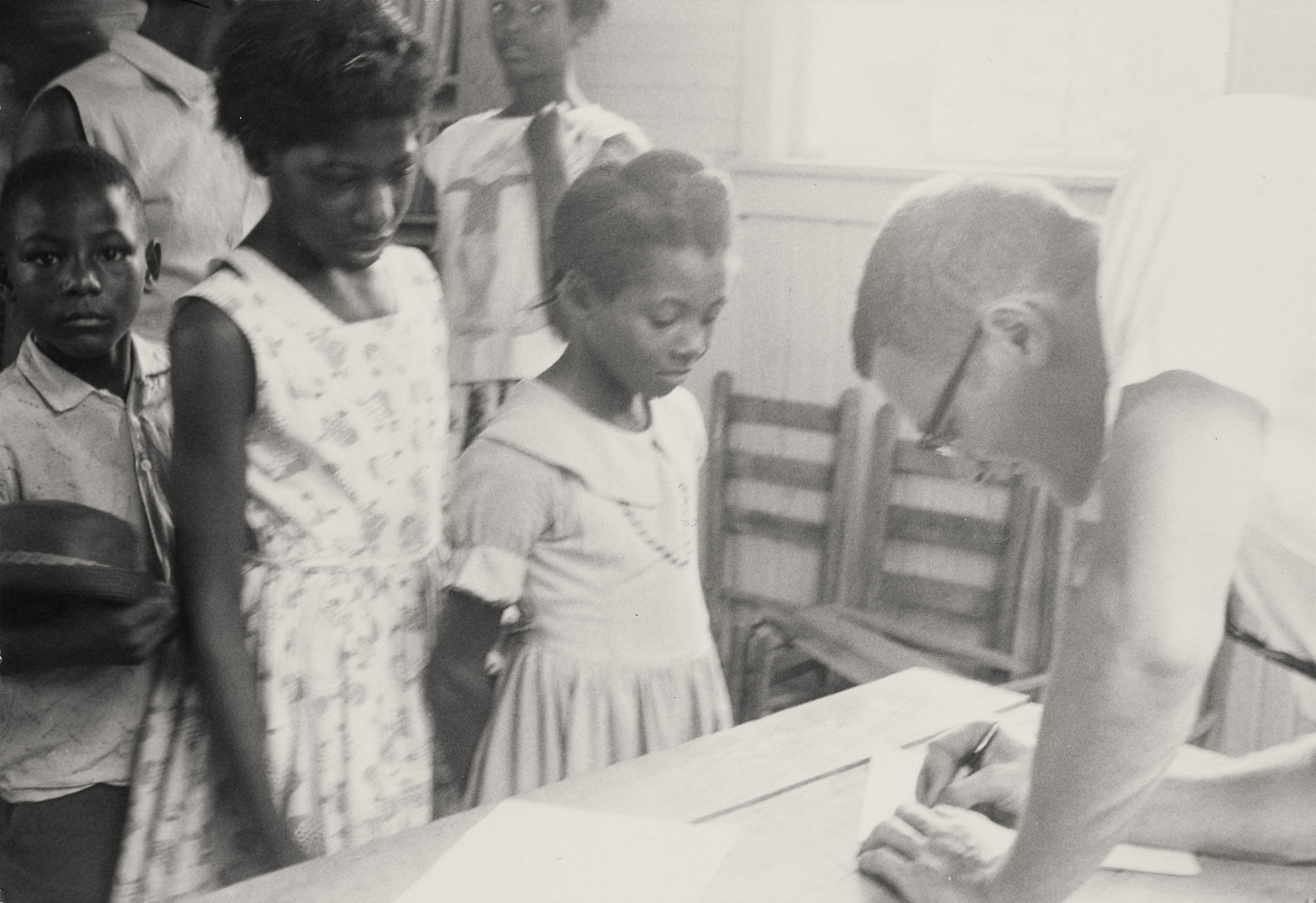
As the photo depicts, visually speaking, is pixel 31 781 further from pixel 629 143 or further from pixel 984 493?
pixel 984 493

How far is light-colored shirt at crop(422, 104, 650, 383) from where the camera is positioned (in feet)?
3.84

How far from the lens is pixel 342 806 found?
1.16 m

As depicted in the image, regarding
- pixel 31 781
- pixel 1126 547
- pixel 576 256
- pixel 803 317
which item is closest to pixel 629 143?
pixel 576 256

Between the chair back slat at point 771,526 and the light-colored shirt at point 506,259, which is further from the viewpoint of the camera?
the chair back slat at point 771,526

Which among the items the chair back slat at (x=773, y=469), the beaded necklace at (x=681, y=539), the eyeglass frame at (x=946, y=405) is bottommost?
the beaded necklace at (x=681, y=539)

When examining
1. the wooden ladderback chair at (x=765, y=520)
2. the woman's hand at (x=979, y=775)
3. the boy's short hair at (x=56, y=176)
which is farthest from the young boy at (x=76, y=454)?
the woman's hand at (x=979, y=775)

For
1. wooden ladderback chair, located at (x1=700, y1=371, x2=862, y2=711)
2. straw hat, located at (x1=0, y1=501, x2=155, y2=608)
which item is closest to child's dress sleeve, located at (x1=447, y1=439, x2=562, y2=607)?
wooden ladderback chair, located at (x1=700, y1=371, x2=862, y2=711)

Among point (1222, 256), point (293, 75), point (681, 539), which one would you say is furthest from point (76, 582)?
point (1222, 256)

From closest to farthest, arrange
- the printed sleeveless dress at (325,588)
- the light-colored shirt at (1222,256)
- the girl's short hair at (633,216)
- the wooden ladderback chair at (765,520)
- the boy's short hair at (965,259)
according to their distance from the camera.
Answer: the light-colored shirt at (1222,256)
the boy's short hair at (965,259)
the printed sleeveless dress at (325,588)
the girl's short hair at (633,216)
the wooden ladderback chair at (765,520)

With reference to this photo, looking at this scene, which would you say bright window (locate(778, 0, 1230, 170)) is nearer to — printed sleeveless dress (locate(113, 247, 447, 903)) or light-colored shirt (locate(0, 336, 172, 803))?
printed sleeveless dress (locate(113, 247, 447, 903))

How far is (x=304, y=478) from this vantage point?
1074 mm

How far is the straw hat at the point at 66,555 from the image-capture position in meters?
0.99

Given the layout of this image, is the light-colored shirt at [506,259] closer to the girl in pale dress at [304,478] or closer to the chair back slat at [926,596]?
the girl in pale dress at [304,478]

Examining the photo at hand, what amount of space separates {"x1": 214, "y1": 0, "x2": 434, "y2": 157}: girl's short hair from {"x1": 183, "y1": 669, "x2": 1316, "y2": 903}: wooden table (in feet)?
1.97
